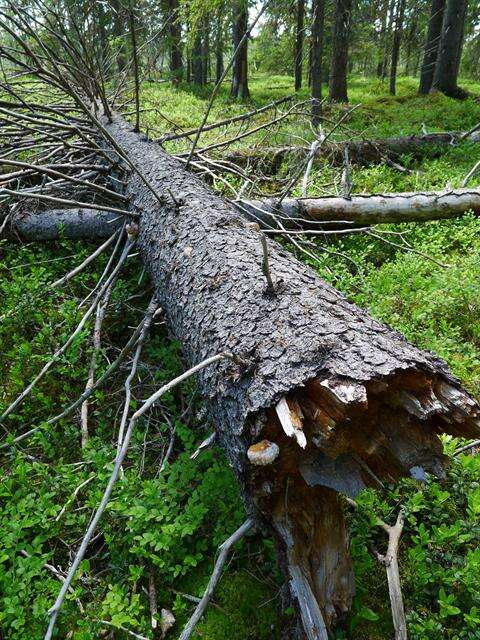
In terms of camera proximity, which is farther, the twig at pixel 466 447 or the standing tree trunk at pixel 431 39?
the standing tree trunk at pixel 431 39

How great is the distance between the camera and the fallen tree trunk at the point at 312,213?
3820mm

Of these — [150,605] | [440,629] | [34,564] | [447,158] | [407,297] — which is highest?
[447,158]

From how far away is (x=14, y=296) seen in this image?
10.3 ft

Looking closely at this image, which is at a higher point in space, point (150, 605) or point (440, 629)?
point (440, 629)

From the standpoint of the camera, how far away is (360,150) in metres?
5.93

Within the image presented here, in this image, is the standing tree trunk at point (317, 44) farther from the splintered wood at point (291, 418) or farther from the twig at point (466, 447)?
the splintered wood at point (291, 418)

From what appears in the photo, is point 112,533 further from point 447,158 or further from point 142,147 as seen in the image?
point 447,158

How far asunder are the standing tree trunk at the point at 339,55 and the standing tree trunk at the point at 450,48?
8.15ft

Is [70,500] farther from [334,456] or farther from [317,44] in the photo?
[317,44]

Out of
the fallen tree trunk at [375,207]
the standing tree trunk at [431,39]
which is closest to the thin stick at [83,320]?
the fallen tree trunk at [375,207]

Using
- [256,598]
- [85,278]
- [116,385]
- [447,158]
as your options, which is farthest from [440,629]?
[447,158]

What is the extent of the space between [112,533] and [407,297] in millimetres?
2446

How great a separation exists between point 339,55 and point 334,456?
1303cm

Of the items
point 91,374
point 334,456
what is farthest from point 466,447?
point 91,374
